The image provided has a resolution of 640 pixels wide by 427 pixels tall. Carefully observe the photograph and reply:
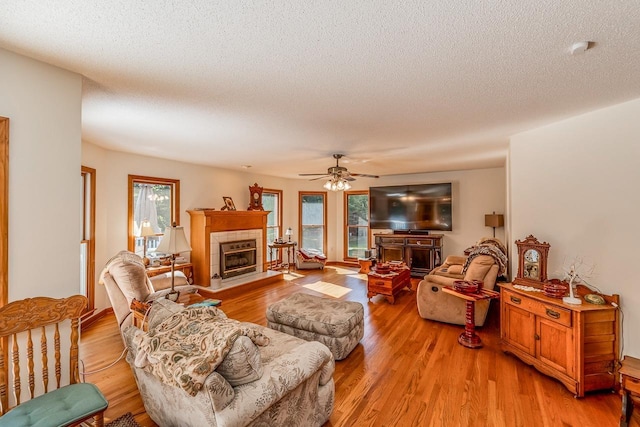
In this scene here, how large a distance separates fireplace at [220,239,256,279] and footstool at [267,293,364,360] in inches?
105

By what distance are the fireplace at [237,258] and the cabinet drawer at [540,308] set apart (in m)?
4.76

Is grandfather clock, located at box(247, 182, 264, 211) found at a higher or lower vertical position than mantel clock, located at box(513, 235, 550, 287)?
higher

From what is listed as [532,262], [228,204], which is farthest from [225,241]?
[532,262]

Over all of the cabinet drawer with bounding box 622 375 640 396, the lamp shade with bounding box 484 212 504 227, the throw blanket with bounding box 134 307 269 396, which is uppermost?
the lamp shade with bounding box 484 212 504 227

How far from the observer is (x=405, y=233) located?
7008 millimetres

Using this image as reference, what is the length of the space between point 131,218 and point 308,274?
4.01 metres

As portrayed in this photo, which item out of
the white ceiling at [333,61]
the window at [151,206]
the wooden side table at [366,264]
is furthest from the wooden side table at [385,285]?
the window at [151,206]

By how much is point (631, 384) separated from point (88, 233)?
577 cm

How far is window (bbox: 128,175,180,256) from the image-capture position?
15.5 ft

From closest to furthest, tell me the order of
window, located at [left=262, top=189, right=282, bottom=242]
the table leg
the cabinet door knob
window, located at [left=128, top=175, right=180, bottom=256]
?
the cabinet door knob → the table leg → window, located at [left=128, top=175, right=180, bottom=256] → window, located at [left=262, top=189, right=282, bottom=242]

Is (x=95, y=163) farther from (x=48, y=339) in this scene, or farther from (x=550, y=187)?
(x=550, y=187)

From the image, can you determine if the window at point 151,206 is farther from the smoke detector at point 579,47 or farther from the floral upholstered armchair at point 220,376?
the smoke detector at point 579,47

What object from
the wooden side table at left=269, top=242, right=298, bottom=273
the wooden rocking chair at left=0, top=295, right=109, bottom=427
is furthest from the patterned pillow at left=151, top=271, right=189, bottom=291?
the wooden side table at left=269, top=242, right=298, bottom=273

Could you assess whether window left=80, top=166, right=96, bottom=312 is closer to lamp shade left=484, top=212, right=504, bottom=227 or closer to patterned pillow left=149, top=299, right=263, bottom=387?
patterned pillow left=149, top=299, right=263, bottom=387
